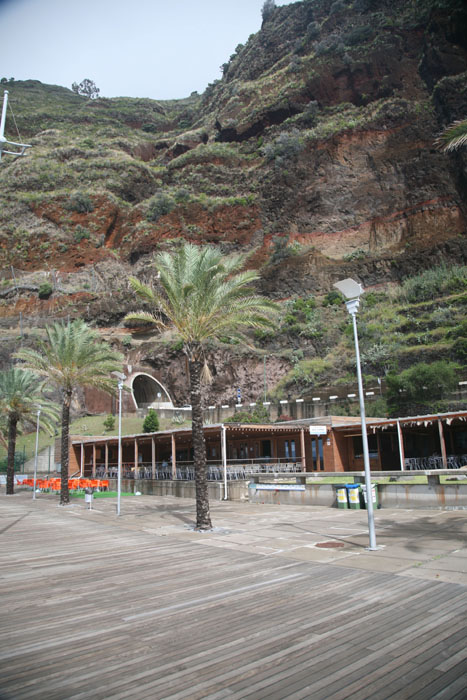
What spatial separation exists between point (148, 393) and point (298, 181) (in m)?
46.4

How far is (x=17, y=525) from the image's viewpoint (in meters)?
15.1

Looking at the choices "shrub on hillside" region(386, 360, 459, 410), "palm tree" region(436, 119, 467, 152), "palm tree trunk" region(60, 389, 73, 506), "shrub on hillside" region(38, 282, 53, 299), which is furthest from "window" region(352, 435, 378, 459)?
"shrub on hillside" region(38, 282, 53, 299)

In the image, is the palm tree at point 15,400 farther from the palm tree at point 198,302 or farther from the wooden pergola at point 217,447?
the palm tree at point 198,302

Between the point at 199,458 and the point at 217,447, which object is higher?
the point at 199,458

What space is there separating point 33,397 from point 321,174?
6687 centimetres

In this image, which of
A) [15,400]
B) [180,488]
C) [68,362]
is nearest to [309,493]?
[180,488]

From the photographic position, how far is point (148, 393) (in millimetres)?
63312

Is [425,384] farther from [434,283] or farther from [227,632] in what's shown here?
[227,632]

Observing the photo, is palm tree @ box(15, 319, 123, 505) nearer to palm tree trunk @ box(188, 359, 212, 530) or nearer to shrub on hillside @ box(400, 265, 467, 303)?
palm tree trunk @ box(188, 359, 212, 530)

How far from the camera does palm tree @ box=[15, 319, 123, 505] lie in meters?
21.5

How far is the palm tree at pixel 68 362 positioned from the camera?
21.5 meters

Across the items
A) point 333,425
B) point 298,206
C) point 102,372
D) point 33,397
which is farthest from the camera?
point 298,206

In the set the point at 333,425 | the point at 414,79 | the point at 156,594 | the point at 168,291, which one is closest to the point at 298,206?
the point at 414,79

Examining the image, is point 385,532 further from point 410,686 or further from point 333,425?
point 333,425
